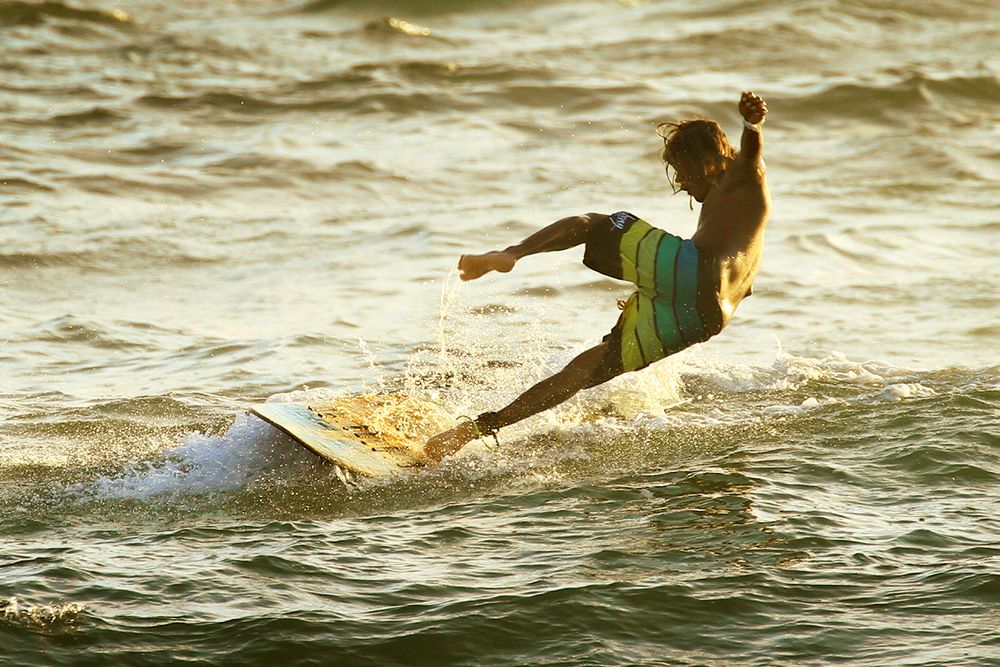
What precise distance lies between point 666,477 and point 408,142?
11685mm

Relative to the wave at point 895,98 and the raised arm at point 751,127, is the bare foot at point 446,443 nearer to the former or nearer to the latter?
the raised arm at point 751,127

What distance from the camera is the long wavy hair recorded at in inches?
271

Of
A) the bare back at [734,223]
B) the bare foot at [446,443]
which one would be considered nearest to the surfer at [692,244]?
the bare back at [734,223]

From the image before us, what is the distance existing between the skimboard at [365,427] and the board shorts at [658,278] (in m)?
1.26

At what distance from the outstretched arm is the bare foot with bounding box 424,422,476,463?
1.00 meters

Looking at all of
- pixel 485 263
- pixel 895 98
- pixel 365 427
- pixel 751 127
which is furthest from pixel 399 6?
pixel 485 263

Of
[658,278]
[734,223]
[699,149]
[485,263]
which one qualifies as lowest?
[658,278]

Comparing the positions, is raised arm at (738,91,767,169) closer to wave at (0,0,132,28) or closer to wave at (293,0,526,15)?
wave at (0,0,132,28)

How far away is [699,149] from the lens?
6.90 m

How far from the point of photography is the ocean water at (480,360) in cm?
523

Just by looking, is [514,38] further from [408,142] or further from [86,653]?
[86,653]

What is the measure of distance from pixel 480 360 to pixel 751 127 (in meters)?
3.28

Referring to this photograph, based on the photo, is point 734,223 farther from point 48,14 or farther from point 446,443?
point 48,14

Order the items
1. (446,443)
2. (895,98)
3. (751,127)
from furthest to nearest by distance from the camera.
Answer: (895,98), (446,443), (751,127)
